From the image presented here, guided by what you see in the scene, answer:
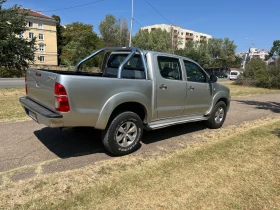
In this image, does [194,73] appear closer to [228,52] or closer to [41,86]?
[41,86]

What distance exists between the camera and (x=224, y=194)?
320 cm

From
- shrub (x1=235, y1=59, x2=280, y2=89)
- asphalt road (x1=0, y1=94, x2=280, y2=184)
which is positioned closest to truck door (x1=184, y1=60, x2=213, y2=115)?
asphalt road (x1=0, y1=94, x2=280, y2=184)

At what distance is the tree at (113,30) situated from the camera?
188ft

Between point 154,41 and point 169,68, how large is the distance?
178ft

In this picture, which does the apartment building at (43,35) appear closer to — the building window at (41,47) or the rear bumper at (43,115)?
the building window at (41,47)

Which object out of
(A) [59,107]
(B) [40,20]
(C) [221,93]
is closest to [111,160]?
(A) [59,107]

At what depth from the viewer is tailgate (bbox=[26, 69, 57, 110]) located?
11.9ft

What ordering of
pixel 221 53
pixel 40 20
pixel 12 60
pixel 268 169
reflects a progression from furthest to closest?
pixel 221 53, pixel 40 20, pixel 12 60, pixel 268 169

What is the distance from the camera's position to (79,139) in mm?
5043

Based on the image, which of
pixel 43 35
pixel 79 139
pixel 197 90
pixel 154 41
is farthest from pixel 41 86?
pixel 43 35

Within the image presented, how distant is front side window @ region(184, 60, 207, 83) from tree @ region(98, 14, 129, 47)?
53415 millimetres

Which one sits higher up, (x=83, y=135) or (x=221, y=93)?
(x=221, y=93)

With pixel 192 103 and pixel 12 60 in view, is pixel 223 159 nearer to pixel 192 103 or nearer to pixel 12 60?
pixel 192 103

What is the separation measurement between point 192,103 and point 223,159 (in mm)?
1544
